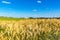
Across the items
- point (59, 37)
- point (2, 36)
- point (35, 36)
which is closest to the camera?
point (2, 36)

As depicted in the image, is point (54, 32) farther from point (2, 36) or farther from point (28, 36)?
point (2, 36)

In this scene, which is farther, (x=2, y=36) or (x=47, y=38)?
(x=47, y=38)

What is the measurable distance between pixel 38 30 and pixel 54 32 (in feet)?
1.32

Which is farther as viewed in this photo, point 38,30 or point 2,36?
point 38,30

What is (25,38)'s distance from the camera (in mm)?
3229

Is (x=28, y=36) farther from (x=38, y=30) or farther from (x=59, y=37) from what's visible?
(x=59, y=37)

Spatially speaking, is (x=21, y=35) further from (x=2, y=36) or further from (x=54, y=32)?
(x=54, y=32)

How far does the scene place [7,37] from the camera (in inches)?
125

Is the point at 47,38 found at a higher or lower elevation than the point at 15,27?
lower

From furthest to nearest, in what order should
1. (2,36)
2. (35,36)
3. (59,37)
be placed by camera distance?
(59,37) < (35,36) < (2,36)

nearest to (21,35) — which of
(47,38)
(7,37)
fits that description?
(7,37)

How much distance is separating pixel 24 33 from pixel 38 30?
0.43 metres

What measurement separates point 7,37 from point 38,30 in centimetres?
72

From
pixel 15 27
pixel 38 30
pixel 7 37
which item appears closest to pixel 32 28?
pixel 38 30
